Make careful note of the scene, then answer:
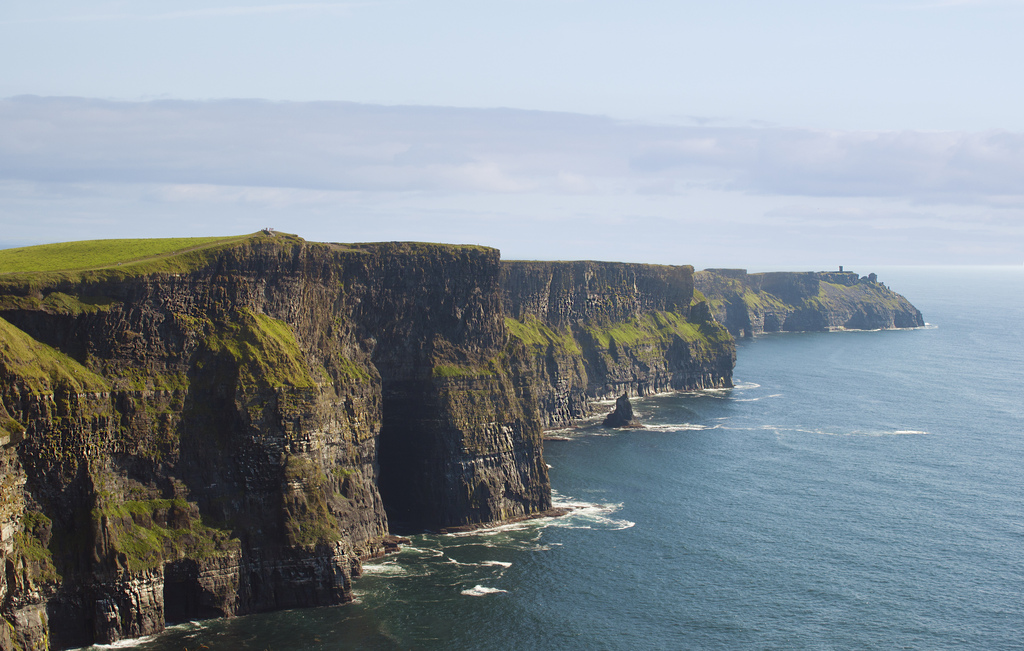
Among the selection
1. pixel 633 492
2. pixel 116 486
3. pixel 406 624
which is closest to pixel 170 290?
pixel 116 486

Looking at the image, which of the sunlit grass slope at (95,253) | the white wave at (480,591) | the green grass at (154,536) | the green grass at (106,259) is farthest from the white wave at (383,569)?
the sunlit grass slope at (95,253)

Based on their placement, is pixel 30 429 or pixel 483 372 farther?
pixel 483 372

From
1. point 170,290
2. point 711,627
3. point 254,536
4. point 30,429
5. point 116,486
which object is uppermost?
point 170,290

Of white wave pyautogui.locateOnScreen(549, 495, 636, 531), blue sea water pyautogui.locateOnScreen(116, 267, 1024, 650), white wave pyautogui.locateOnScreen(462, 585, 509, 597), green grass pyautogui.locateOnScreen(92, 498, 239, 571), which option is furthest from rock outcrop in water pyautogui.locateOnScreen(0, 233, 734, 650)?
white wave pyautogui.locateOnScreen(462, 585, 509, 597)

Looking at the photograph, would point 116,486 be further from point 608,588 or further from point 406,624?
point 608,588

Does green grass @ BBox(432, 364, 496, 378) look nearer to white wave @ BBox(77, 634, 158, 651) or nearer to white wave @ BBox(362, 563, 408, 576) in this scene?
white wave @ BBox(362, 563, 408, 576)
